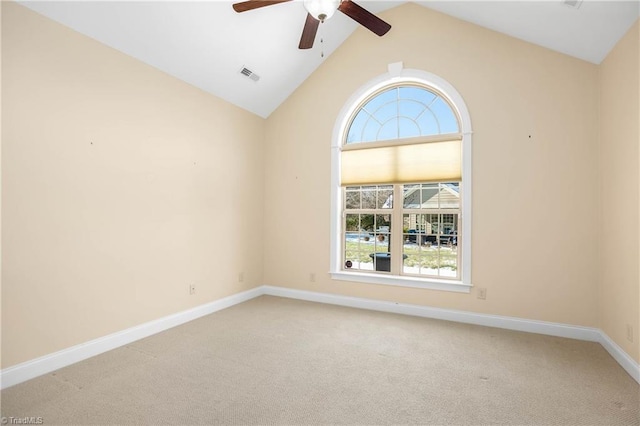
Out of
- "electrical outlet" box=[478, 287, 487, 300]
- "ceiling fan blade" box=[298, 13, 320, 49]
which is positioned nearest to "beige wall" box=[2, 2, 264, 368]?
"ceiling fan blade" box=[298, 13, 320, 49]

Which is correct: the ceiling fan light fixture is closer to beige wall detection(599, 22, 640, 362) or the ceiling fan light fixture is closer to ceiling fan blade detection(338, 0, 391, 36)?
ceiling fan blade detection(338, 0, 391, 36)

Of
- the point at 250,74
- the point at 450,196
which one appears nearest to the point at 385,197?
the point at 450,196

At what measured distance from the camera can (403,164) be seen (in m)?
3.98

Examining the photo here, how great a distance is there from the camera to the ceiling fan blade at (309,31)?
8.43 feet

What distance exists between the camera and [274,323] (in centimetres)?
353

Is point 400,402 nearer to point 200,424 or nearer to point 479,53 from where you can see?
point 200,424

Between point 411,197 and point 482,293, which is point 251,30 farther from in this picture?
point 482,293

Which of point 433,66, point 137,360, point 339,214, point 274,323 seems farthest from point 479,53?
point 137,360

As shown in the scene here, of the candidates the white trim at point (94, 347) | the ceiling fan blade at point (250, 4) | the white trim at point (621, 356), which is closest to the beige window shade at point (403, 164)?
the white trim at point (621, 356)

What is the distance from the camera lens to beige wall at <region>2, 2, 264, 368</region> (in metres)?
2.29

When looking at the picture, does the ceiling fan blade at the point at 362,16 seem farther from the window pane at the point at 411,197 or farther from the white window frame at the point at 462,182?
the window pane at the point at 411,197

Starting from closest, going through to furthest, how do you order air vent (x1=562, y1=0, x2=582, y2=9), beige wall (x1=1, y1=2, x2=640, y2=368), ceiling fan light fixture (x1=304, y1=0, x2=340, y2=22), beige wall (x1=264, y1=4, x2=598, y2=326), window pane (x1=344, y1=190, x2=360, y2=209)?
ceiling fan light fixture (x1=304, y1=0, x2=340, y2=22), beige wall (x1=1, y1=2, x2=640, y2=368), air vent (x1=562, y1=0, x2=582, y2=9), beige wall (x1=264, y1=4, x2=598, y2=326), window pane (x1=344, y1=190, x2=360, y2=209)

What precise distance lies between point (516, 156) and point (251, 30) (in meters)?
3.23

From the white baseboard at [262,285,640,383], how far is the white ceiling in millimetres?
2694
